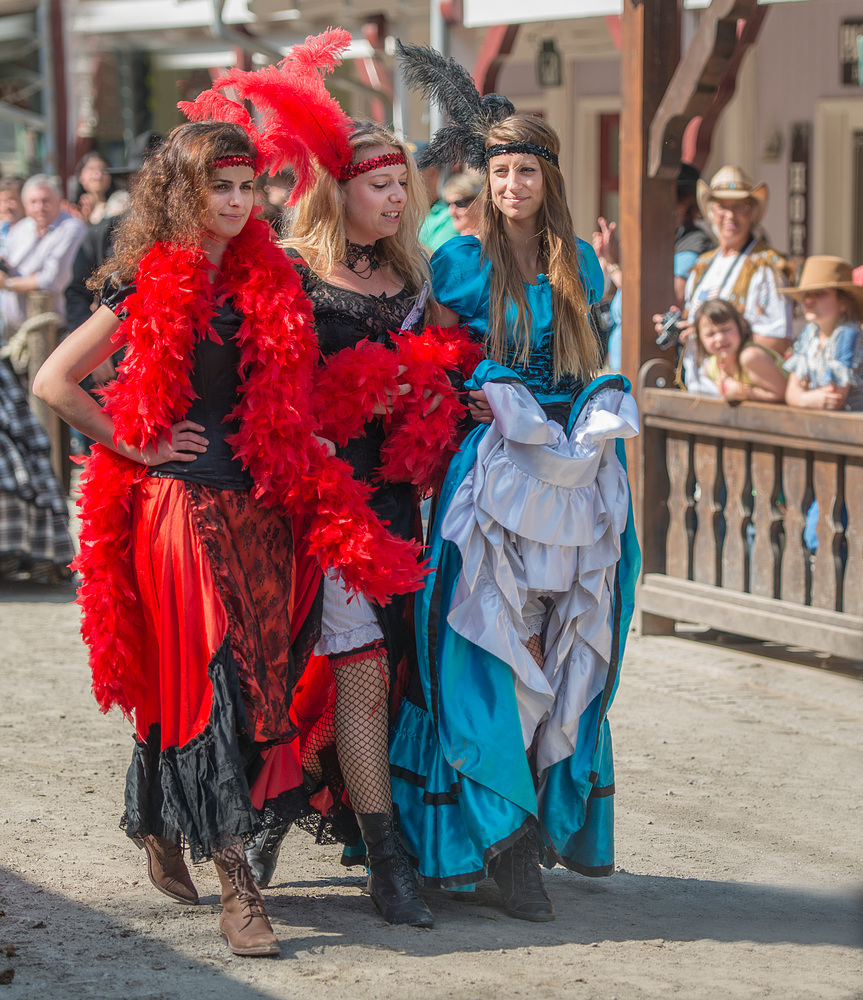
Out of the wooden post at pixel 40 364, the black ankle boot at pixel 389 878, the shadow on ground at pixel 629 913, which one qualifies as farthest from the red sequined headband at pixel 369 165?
the wooden post at pixel 40 364

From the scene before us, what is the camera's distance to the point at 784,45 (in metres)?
10.8

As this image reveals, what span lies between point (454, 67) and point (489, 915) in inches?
84.7

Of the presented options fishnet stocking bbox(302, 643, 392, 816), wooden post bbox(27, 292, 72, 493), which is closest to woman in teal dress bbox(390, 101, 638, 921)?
fishnet stocking bbox(302, 643, 392, 816)

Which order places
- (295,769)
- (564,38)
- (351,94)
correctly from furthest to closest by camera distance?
(351,94) → (564,38) → (295,769)

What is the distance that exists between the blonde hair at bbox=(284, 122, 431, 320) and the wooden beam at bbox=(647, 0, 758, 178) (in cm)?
247

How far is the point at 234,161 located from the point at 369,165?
0.38m

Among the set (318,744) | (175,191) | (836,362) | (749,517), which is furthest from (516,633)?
(836,362)

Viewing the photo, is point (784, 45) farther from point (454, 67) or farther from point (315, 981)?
point (315, 981)

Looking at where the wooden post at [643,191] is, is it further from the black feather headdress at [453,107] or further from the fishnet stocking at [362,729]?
the fishnet stocking at [362,729]

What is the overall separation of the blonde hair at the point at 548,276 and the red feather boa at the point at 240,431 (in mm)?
502

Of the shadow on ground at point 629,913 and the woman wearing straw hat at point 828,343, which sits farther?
the woman wearing straw hat at point 828,343

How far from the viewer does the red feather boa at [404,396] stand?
3092mm

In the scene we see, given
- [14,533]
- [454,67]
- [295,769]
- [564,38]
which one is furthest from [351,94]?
[295,769]

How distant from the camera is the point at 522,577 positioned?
324 centimetres
